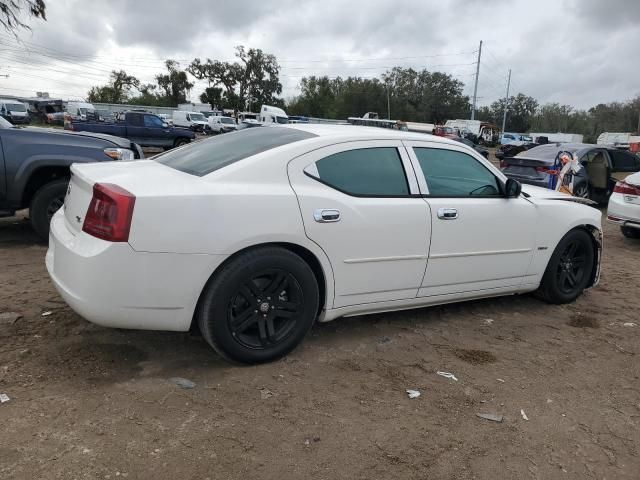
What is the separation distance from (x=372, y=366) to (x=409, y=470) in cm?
105

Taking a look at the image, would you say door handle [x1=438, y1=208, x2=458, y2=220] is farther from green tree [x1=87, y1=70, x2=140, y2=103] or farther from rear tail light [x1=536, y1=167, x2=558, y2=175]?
green tree [x1=87, y1=70, x2=140, y2=103]

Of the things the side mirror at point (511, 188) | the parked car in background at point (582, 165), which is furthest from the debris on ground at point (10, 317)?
the parked car in background at point (582, 165)

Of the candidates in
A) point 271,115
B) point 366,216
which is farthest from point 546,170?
point 271,115

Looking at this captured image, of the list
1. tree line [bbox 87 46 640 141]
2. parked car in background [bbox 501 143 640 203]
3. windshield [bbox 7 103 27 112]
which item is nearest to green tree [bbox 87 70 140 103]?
tree line [bbox 87 46 640 141]

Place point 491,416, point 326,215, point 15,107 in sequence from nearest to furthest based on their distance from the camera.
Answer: point 491,416 < point 326,215 < point 15,107

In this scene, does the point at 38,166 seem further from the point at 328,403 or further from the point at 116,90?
the point at 116,90

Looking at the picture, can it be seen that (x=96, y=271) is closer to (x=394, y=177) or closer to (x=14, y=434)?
(x=14, y=434)

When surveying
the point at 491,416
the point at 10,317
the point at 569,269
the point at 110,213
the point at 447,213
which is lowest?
the point at 491,416

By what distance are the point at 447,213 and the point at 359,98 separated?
8303cm

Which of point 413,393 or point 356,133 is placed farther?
point 356,133

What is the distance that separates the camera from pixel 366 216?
357 centimetres

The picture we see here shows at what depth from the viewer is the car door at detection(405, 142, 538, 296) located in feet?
13.0

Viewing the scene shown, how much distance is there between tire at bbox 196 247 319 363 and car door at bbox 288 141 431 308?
0.79ft

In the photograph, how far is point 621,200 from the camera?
327 inches
